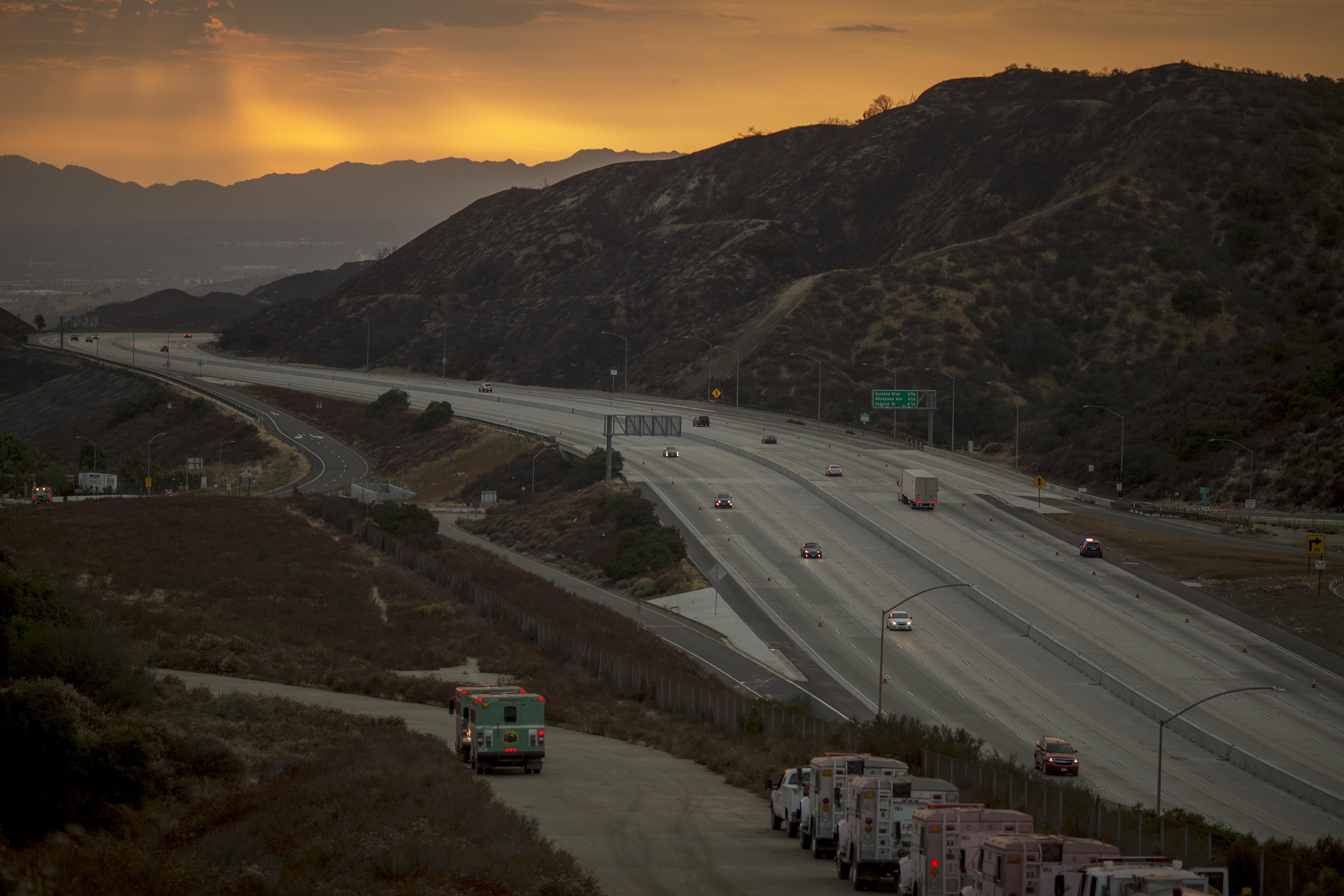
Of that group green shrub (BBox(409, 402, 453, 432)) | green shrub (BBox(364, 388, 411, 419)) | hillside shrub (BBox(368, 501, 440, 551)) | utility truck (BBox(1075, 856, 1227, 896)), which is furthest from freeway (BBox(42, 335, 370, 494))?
utility truck (BBox(1075, 856, 1227, 896))

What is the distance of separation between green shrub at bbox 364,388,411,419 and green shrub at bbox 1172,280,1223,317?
103620 millimetres

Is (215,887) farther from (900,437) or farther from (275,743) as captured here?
(900,437)

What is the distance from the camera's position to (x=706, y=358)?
180500mm

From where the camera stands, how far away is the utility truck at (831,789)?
25406 millimetres

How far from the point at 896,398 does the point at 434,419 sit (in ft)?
177

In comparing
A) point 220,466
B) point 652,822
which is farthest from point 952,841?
point 220,466

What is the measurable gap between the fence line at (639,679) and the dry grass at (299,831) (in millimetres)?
13048

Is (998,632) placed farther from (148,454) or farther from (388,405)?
(388,405)

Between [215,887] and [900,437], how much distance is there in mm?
121183

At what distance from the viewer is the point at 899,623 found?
7069 cm

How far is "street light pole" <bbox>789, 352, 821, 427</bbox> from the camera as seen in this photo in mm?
140500

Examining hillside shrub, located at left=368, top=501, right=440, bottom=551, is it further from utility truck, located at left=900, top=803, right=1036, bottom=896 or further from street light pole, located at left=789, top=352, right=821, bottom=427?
utility truck, located at left=900, top=803, right=1036, bottom=896

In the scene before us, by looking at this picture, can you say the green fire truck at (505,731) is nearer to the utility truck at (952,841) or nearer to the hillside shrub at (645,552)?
the utility truck at (952,841)

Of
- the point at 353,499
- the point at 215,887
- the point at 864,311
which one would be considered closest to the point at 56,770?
the point at 215,887
